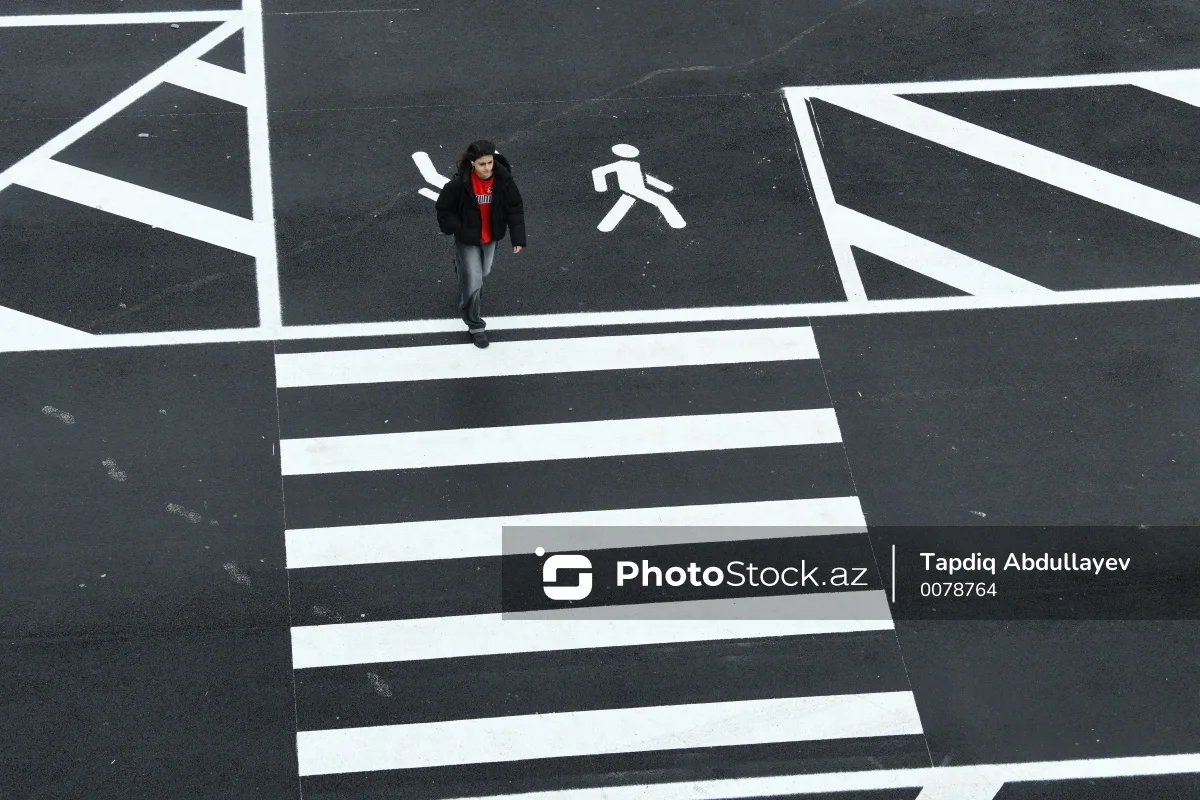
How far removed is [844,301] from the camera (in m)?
11.9

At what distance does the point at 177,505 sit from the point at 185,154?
409cm

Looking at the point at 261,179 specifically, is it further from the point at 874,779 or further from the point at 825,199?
the point at 874,779

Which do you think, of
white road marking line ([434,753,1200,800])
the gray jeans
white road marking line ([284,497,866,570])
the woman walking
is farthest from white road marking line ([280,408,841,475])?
white road marking line ([434,753,1200,800])

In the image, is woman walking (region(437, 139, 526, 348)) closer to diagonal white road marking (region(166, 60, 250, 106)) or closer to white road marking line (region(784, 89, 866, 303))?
white road marking line (region(784, 89, 866, 303))

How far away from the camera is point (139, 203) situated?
12.5m

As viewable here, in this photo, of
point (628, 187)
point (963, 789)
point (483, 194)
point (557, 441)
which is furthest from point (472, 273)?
point (963, 789)

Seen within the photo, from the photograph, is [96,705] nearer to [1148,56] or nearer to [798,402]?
[798,402]

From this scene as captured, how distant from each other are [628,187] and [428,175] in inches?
70.3

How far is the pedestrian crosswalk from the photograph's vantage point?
29.9 feet

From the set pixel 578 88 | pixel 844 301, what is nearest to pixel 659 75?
pixel 578 88

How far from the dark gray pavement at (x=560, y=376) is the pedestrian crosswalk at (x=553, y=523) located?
41mm

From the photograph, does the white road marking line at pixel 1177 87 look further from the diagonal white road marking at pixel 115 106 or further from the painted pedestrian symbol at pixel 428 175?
the diagonal white road marking at pixel 115 106

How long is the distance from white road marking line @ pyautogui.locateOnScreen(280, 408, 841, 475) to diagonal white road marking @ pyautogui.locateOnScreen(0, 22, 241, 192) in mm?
4181

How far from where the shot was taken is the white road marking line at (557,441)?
10.6 meters
